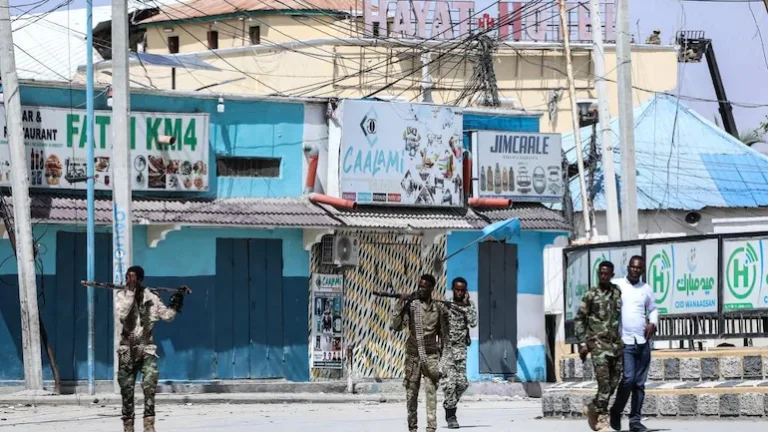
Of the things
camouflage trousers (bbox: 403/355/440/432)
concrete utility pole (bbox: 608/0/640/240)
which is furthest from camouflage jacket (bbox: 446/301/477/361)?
concrete utility pole (bbox: 608/0/640/240)

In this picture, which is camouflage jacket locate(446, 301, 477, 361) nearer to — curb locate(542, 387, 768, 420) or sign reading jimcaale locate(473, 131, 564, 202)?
curb locate(542, 387, 768, 420)

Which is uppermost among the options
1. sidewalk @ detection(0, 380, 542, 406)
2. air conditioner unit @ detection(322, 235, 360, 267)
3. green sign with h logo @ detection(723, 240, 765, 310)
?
air conditioner unit @ detection(322, 235, 360, 267)

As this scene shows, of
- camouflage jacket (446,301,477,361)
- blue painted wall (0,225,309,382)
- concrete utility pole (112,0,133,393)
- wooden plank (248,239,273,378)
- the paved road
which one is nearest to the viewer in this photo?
the paved road

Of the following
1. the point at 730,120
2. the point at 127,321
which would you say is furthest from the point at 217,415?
the point at 730,120

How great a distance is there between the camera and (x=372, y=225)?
2944cm

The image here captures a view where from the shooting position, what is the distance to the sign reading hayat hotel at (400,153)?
29.6m

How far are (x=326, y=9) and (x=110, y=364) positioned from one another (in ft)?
89.0

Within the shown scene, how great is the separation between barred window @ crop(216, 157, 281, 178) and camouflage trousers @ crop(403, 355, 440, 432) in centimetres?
1367

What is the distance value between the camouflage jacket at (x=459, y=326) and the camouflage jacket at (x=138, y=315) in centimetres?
395

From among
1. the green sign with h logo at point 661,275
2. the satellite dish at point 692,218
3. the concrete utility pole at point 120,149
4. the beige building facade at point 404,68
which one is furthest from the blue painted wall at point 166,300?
the beige building facade at point 404,68

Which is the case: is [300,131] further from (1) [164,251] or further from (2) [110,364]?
(2) [110,364]

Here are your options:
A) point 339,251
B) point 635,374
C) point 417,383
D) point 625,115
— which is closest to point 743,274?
point 635,374

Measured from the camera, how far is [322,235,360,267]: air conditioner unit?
2958cm

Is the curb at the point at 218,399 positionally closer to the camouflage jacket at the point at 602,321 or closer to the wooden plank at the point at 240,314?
the wooden plank at the point at 240,314
